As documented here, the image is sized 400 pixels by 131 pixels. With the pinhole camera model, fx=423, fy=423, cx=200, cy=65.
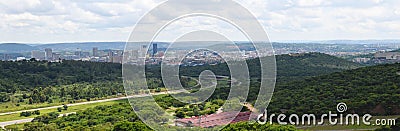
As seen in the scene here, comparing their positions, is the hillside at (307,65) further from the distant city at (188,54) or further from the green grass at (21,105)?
the green grass at (21,105)

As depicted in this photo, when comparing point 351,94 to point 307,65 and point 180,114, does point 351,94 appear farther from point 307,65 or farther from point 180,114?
point 307,65

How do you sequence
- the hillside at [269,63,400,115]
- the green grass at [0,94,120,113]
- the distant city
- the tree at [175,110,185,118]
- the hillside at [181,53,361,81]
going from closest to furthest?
1. the distant city
2. the tree at [175,110,185,118]
3. the hillside at [269,63,400,115]
4. the green grass at [0,94,120,113]
5. the hillside at [181,53,361,81]

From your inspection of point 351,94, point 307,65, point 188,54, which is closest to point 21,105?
point 351,94

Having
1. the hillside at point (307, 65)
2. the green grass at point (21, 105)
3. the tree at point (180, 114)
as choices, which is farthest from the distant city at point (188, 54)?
the green grass at point (21, 105)

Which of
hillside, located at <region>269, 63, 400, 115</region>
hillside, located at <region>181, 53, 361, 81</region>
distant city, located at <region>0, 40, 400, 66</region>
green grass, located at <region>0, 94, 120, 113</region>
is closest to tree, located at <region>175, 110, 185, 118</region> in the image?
distant city, located at <region>0, 40, 400, 66</region>

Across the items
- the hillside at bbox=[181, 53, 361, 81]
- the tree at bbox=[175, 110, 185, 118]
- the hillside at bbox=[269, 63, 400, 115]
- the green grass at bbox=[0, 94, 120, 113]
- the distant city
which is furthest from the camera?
the hillside at bbox=[181, 53, 361, 81]

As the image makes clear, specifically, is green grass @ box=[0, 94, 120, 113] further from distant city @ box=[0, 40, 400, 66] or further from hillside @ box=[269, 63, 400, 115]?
hillside @ box=[269, 63, 400, 115]

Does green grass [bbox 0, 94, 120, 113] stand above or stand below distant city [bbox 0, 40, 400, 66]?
below

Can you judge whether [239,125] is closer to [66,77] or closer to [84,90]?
[84,90]
